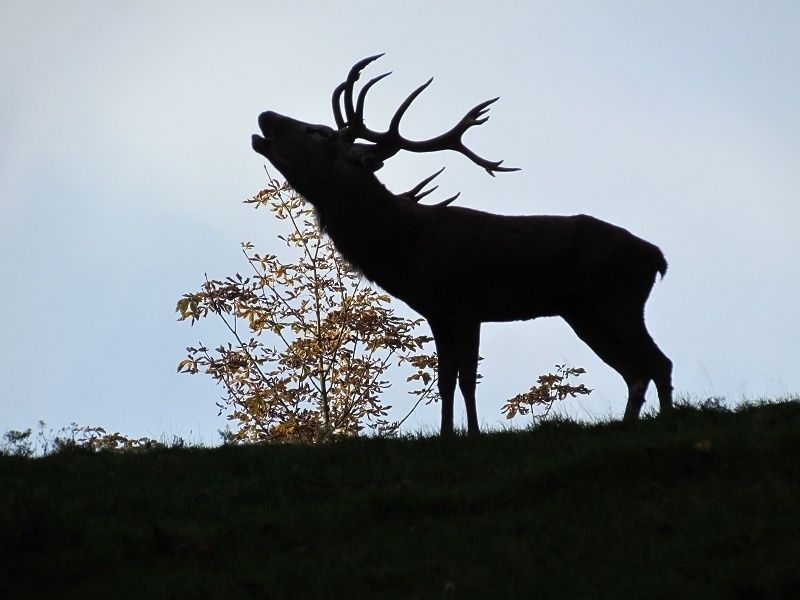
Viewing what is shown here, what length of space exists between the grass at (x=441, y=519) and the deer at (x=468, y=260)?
61.7 inches

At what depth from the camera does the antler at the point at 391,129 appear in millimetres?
10023

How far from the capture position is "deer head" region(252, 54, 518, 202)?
32.7 ft

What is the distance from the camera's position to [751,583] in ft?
15.9

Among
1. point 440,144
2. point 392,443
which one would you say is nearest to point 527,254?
point 440,144

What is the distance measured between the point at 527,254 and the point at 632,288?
0.98 metres

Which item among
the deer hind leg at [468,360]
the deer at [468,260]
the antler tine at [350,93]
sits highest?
the antler tine at [350,93]

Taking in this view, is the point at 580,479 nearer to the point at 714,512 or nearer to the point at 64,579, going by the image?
the point at 714,512

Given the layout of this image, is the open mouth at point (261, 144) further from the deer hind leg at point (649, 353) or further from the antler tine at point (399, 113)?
the deer hind leg at point (649, 353)

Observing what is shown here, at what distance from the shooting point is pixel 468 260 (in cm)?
930

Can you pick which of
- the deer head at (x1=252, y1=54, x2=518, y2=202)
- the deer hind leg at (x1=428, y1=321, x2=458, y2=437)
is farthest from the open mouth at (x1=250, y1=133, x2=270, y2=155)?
the deer hind leg at (x1=428, y1=321, x2=458, y2=437)

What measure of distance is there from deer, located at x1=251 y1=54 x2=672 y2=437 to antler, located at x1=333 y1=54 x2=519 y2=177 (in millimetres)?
16

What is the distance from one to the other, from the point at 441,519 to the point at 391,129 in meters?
4.77

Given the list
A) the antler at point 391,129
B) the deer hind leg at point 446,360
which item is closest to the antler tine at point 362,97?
the antler at point 391,129

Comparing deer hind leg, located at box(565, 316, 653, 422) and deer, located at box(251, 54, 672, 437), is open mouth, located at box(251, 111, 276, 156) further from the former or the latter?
deer hind leg, located at box(565, 316, 653, 422)
